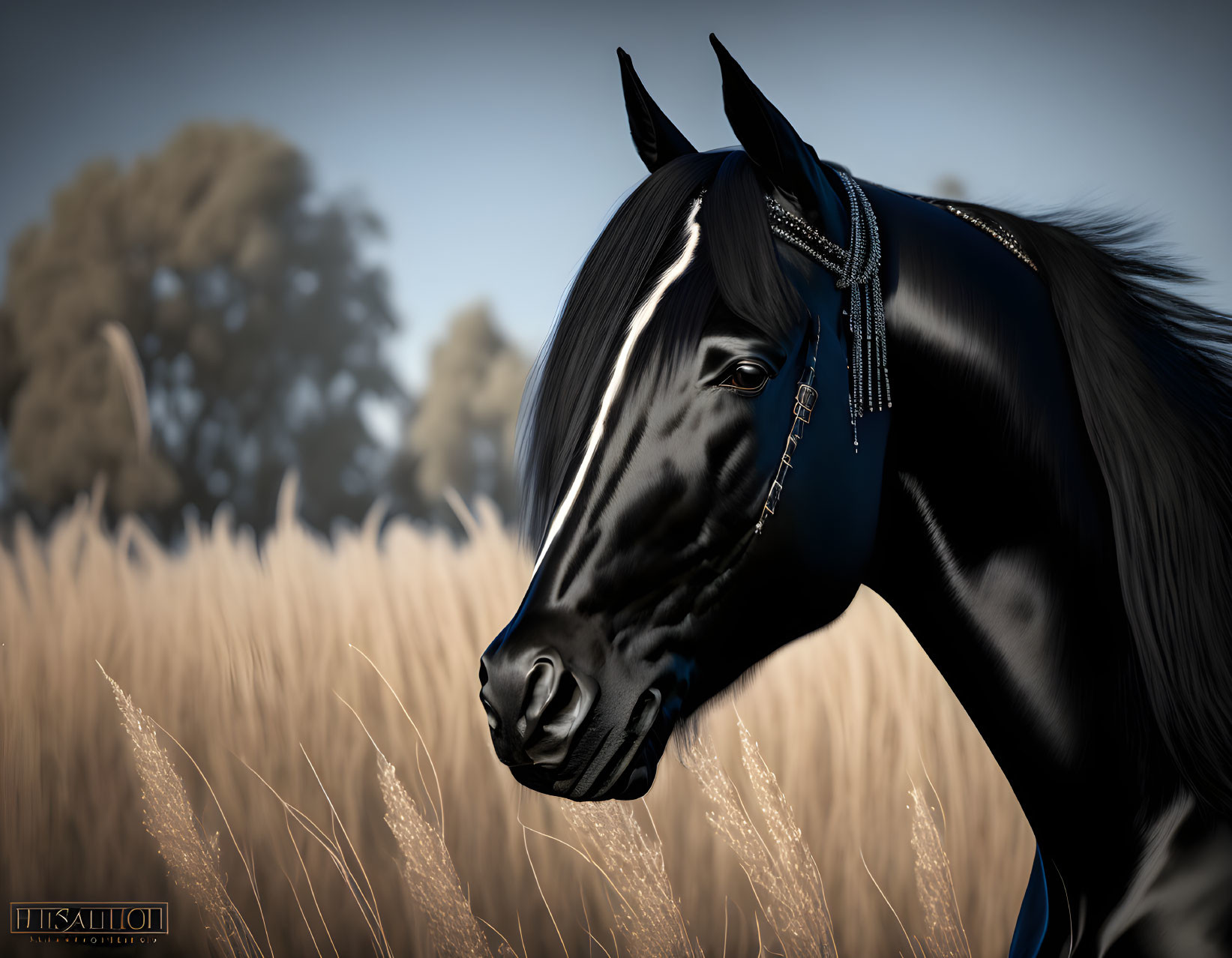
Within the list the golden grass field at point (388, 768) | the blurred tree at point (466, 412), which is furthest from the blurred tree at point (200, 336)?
the golden grass field at point (388, 768)

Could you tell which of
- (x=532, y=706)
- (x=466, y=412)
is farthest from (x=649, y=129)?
(x=466, y=412)

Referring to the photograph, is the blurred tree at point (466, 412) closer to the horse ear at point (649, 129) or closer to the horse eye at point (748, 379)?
the horse ear at point (649, 129)

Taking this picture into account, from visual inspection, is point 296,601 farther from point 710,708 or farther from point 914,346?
point 914,346

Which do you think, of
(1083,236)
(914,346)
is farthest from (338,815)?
(1083,236)

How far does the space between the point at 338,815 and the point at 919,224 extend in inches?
62.0

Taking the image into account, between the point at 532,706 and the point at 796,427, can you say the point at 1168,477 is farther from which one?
the point at 532,706

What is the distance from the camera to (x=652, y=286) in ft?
1.77

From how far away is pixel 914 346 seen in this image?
22.3 inches

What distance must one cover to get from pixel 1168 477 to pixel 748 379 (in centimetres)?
35

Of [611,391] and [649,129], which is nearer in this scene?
[611,391]

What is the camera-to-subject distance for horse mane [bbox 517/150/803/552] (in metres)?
0.52

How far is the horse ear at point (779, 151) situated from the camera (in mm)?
512

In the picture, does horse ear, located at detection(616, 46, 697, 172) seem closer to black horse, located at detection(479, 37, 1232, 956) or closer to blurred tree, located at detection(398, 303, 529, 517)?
black horse, located at detection(479, 37, 1232, 956)

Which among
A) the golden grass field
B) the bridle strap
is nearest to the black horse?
the bridle strap
